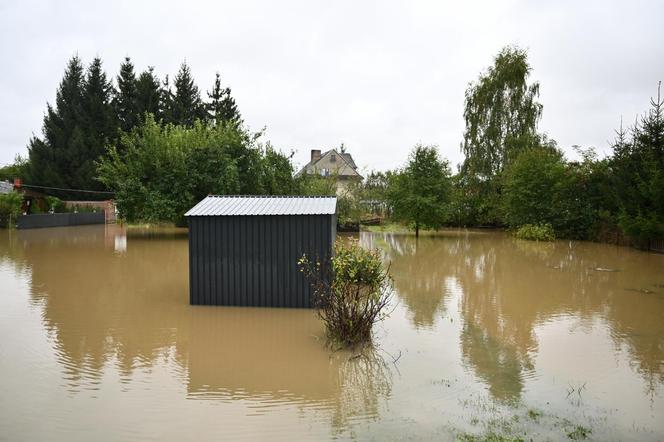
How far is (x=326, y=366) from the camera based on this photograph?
704cm

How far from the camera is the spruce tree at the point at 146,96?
46.7 m

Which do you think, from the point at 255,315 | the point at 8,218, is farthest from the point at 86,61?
the point at 255,315

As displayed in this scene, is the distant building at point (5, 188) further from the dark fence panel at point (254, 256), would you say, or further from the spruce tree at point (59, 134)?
the dark fence panel at point (254, 256)

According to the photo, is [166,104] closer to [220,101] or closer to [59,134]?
[220,101]

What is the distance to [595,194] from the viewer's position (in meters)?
27.5

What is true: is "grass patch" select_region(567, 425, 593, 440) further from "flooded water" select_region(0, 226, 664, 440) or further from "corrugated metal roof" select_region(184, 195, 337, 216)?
"corrugated metal roof" select_region(184, 195, 337, 216)

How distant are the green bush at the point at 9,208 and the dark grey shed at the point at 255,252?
93.3 feet

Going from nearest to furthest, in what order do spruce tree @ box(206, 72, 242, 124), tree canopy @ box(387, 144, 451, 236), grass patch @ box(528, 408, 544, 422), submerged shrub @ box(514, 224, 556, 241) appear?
grass patch @ box(528, 408, 544, 422)
submerged shrub @ box(514, 224, 556, 241)
tree canopy @ box(387, 144, 451, 236)
spruce tree @ box(206, 72, 242, 124)

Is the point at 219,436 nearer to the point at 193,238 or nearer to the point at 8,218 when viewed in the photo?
the point at 193,238

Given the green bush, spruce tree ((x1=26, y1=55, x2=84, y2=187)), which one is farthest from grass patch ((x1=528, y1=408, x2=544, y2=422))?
spruce tree ((x1=26, y1=55, x2=84, y2=187))

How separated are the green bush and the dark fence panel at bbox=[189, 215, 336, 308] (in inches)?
1123

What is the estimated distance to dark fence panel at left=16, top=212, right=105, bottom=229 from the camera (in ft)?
109

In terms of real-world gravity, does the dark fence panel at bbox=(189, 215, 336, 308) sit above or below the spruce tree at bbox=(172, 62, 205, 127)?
below

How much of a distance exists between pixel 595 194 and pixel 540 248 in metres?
6.70
